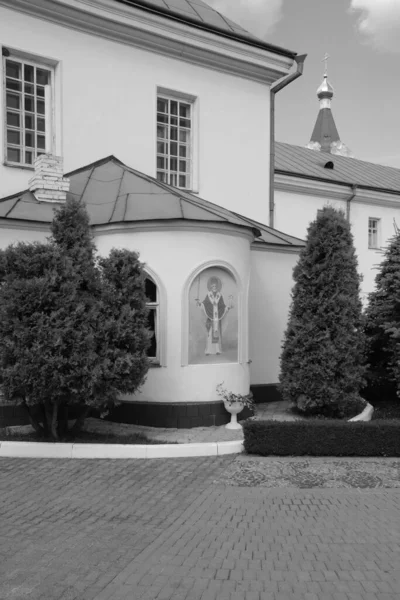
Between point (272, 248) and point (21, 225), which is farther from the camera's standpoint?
point (272, 248)

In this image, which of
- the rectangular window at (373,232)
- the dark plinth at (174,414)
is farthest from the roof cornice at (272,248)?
the rectangular window at (373,232)

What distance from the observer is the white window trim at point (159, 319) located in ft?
32.0

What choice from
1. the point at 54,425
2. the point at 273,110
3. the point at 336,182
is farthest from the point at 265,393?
the point at 336,182

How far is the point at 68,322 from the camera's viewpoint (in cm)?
782

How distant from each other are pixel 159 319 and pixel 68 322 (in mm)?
2290

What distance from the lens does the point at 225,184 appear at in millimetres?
14172

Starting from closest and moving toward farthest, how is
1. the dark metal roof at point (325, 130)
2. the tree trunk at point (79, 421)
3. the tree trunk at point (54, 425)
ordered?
the tree trunk at point (54, 425), the tree trunk at point (79, 421), the dark metal roof at point (325, 130)

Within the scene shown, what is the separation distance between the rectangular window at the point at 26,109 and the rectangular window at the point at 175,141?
2.69m

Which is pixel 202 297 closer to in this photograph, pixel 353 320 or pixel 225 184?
pixel 353 320

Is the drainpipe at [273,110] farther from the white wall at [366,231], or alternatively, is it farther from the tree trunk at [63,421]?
the white wall at [366,231]

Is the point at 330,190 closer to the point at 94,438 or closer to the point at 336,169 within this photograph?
the point at 336,169

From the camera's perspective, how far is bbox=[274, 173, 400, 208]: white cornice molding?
23.1 meters

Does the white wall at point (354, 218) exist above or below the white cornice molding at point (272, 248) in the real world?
above

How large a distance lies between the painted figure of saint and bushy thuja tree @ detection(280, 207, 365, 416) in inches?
54.2
